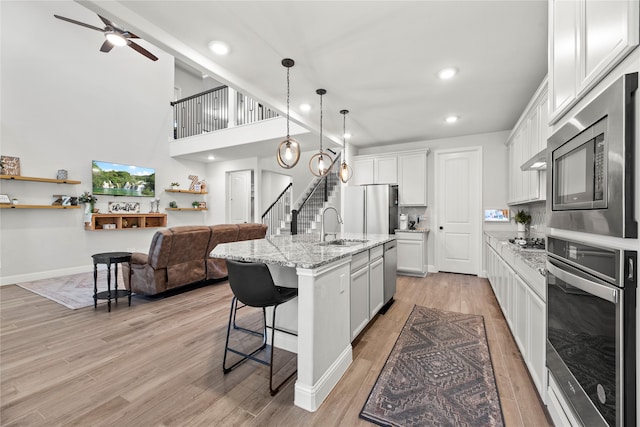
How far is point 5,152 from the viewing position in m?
4.74

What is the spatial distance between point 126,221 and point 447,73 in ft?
22.5

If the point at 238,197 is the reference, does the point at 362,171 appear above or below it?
above

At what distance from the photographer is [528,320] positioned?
203cm

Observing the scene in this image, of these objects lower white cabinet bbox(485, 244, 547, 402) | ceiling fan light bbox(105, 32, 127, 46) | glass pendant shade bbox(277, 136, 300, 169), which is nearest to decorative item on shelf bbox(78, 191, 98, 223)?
ceiling fan light bbox(105, 32, 127, 46)

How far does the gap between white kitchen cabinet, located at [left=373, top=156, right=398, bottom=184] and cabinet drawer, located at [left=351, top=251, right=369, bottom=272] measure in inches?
132

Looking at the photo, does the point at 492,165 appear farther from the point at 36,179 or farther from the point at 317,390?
the point at 36,179

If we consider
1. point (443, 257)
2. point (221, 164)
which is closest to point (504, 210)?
point (443, 257)

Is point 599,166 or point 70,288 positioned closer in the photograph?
point 599,166

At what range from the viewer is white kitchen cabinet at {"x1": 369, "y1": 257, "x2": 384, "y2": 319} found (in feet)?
9.67

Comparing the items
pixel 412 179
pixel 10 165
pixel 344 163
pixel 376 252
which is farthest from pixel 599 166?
pixel 10 165

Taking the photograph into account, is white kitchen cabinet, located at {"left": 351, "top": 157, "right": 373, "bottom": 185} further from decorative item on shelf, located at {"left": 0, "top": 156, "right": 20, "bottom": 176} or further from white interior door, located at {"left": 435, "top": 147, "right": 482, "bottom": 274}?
decorative item on shelf, located at {"left": 0, "top": 156, "right": 20, "bottom": 176}

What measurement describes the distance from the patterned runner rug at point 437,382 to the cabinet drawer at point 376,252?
2.66 feet

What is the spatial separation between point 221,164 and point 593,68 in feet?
26.7

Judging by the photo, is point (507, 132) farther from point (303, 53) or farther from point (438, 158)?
point (303, 53)
